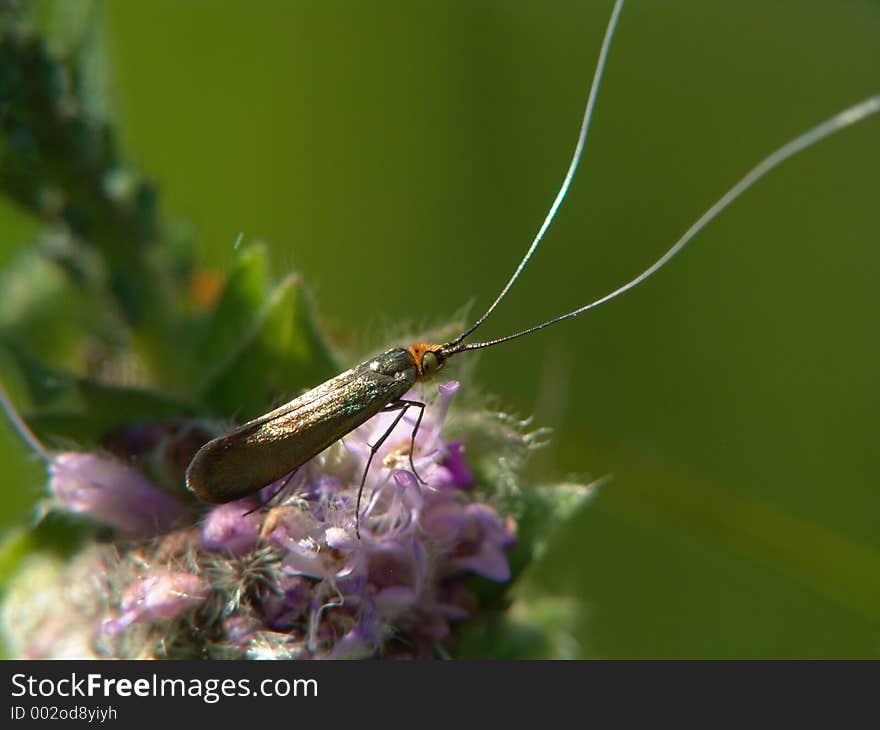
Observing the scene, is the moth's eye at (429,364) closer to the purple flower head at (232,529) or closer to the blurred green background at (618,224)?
the purple flower head at (232,529)

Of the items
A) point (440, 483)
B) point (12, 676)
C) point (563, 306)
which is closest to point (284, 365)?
point (440, 483)

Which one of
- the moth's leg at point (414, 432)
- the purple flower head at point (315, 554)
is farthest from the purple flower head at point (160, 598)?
Answer: the moth's leg at point (414, 432)

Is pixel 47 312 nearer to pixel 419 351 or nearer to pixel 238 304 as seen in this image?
pixel 238 304

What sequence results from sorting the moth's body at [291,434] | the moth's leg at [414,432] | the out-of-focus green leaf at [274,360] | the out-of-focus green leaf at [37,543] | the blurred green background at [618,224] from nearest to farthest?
the moth's body at [291,434]
the moth's leg at [414,432]
the out-of-focus green leaf at [274,360]
the out-of-focus green leaf at [37,543]
the blurred green background at [618,224]

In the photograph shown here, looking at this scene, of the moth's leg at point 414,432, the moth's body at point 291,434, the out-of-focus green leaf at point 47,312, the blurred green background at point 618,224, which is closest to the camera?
the moth's body at point 291,434

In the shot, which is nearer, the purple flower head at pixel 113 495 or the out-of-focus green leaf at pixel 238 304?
the purple flower head at pixel 113 495

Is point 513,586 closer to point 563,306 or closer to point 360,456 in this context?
point 360,456

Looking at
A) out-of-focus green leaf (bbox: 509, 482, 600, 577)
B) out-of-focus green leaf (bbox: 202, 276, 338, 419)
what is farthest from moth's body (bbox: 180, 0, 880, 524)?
out-of-focus green leaf (bbox: 509, 482, 600, 577)

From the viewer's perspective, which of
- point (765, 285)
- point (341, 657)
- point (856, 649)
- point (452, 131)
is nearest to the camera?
point (341, 657)
